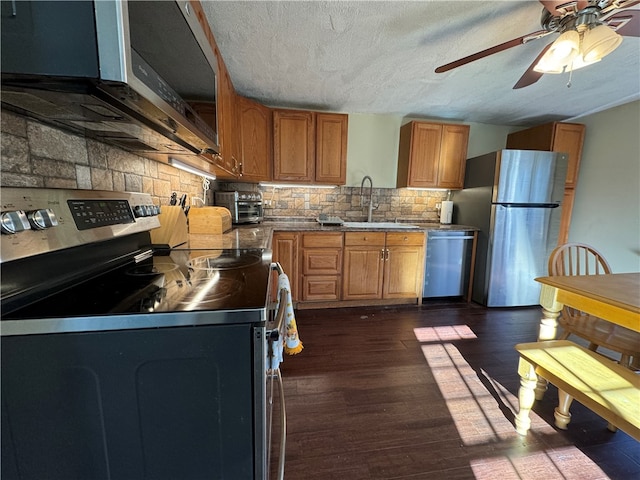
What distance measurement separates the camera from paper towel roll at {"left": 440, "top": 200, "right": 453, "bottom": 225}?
342cm

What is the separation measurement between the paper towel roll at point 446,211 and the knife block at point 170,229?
3147 millimetres

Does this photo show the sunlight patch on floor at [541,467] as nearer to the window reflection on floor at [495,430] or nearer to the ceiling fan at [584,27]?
the window reflection on floor at [495,430]

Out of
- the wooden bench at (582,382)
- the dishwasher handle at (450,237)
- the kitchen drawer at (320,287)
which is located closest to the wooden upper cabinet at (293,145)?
the kitchen drawer at (320,287)

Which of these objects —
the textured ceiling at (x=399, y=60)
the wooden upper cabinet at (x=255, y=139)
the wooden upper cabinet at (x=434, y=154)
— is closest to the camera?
the textured ceiling at (x=399, y=60)

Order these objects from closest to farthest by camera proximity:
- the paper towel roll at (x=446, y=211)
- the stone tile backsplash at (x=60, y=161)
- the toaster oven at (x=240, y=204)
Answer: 1. the stone tile backsplash at (x=60, y=161)
2. the toaster oven at (x=240, y=204)
3. the paper towel roll at (x=446, y=211)

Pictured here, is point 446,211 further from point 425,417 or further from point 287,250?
point 425,417

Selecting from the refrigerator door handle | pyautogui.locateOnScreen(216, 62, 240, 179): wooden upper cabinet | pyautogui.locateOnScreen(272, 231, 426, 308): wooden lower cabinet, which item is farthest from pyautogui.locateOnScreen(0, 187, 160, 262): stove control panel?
the refrigerator door handle

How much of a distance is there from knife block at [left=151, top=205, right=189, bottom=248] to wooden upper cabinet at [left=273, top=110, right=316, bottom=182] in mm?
1633

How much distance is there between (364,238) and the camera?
111 inches

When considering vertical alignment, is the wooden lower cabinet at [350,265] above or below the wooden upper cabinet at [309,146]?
below

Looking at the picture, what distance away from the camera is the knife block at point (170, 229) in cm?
132

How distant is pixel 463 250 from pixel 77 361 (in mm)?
3359

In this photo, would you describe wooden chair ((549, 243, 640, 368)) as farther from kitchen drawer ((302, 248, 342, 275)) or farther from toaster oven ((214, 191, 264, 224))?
toaster oven ((214, 191, 264, 224))

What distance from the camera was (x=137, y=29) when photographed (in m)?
0.61
